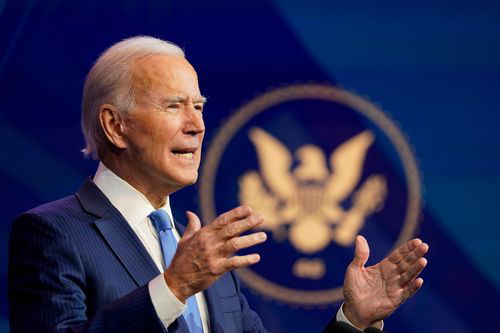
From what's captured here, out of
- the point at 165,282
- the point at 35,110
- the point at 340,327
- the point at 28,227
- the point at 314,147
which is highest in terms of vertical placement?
the point at 35,110

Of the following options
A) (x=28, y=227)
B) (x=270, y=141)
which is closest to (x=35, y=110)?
(x=270, y=141)

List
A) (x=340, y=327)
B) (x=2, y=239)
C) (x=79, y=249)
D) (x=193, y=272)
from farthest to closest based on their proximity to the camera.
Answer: (x=2, y=239) < (x=340, y=327) < (x=79, y=249) < (x=193, y=272)

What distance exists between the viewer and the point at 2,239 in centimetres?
304

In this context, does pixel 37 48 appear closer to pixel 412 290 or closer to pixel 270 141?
pixel 270 141

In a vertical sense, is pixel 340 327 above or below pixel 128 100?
below

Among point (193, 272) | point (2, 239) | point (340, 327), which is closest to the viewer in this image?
point (193, 272)

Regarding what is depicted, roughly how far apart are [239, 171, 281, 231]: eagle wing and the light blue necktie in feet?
3.82

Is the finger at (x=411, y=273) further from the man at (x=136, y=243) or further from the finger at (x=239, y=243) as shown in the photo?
the finger at (x=239, y=243)

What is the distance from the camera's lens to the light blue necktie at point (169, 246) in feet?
5.91

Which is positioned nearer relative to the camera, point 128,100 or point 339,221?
point 128,100

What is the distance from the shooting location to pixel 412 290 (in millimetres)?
1864

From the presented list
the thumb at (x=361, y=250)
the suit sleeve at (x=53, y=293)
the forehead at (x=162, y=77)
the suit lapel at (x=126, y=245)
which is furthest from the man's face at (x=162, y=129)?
the thumb at (x=361, y=250)

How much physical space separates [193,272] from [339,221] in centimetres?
165

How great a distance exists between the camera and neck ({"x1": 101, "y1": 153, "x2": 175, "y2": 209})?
6.32ft
